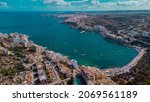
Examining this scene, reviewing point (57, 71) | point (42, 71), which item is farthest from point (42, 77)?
point (57, 71)

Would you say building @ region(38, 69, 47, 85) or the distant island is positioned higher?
building @ region(38, 69, 47, 85)

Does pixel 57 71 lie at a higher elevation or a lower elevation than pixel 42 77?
lower

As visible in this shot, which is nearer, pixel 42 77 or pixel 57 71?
pixel 42 77

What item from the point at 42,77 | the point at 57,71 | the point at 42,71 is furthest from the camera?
the point at 57,71

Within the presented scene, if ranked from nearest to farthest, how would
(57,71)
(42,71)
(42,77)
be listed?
(42,77), (42,71), (57,71)

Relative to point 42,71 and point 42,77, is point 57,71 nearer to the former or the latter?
point 42,71

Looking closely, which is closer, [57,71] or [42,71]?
[42,71]

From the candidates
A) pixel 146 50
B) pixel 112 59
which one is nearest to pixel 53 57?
pixel 112 59

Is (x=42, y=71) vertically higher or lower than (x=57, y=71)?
higher

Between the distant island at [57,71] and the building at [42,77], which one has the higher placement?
the building at [42,77]

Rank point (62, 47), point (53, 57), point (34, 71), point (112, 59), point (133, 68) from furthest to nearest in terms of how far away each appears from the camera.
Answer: point (62, 47) → point (112, 59) → point (53, 57) → point (133, 68) → point (34, 71)

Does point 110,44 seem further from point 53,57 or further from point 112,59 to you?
point 53,57
